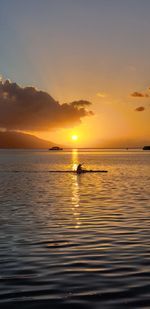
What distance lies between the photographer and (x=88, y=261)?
60.1ft

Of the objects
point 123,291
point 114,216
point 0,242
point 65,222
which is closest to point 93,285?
point 123,291

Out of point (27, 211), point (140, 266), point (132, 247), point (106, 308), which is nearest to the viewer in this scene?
point (106, 308)

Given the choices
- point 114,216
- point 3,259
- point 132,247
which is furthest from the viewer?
point 114,216

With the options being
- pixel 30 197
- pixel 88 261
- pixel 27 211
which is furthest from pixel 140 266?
pixel 30 197

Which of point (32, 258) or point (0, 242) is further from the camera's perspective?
point (0, 242)

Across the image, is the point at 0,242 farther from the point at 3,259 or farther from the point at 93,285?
the point at 93,285

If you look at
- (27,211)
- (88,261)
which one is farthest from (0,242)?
(27,211)

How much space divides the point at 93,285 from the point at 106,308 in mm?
2113

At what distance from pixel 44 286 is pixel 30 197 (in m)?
31.9

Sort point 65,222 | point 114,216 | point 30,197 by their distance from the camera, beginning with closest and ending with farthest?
point 65,222 → point 114,216 → point 30,197

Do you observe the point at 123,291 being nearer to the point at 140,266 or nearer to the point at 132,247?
the point at 140,266

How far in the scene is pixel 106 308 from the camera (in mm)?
12711

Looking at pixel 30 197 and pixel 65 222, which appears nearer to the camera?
pixel 65 222

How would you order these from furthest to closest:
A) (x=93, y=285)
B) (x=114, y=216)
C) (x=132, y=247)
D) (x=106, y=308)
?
1. (x=114, y=216)
2. (x=132, y=247)
3. (x=93, y=285)
4. (x=106, y=308)
